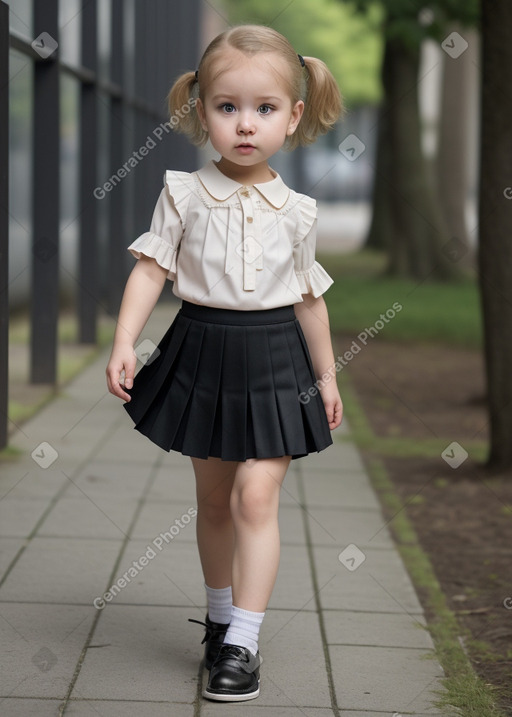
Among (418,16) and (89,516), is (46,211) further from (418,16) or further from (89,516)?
(418,16)

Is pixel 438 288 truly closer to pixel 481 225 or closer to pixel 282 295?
pixel 481 225

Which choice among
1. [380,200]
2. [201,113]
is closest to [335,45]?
[380,200]

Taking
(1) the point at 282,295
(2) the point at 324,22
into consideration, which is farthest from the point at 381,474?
(2) the point at 324,22

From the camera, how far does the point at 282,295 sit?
325cm

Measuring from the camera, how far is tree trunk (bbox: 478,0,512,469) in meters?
6.11

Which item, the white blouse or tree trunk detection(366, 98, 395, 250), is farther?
tree trunk detection(366, 98, 395, 250)

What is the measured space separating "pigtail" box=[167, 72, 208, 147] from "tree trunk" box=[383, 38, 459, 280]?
1504 centimetres

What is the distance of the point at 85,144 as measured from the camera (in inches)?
386

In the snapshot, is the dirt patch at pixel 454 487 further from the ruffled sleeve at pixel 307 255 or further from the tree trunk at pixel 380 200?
the tree trunk at pixel 380 200

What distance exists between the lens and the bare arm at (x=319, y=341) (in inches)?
134

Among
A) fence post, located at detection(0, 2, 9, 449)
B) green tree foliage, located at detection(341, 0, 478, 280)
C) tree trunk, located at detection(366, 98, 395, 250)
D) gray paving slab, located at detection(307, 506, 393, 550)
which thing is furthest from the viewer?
tree trunk, located at detection(366, 98, 395, 250)

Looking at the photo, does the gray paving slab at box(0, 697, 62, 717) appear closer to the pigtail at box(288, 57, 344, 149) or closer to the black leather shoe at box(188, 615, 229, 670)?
the black leather shoe at box(188, 615, 229, 670)

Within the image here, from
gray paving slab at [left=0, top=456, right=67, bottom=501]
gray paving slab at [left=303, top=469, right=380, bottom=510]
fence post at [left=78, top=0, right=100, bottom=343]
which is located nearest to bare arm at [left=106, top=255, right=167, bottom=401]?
gray paving slab at [left=0, top=456, right=67, bottom=501]

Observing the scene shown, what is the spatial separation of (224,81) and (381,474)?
11.9 feet
